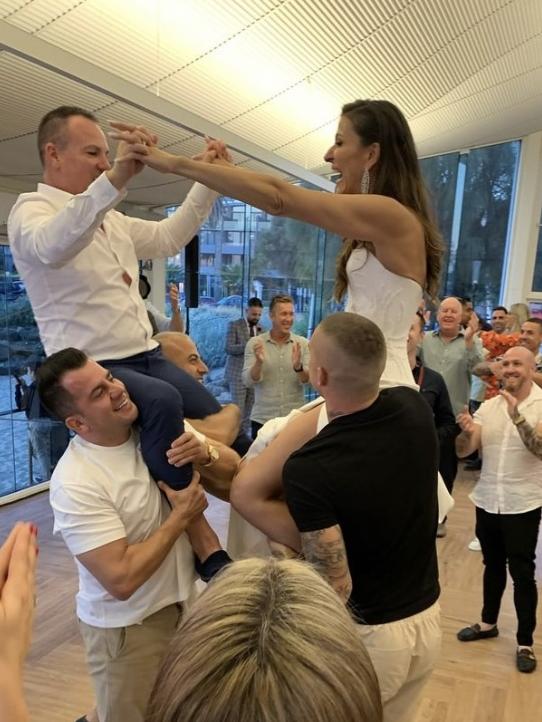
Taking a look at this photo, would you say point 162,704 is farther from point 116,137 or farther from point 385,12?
point 385,12

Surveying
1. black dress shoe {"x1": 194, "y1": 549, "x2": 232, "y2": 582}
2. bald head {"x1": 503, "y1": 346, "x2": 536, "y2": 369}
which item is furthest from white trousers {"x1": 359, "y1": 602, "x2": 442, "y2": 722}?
bald head {"x1": 503, "y1": 346, "x2": 536, "y2": 369}

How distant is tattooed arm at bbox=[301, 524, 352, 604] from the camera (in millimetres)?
1345

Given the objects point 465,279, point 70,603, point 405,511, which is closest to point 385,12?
point 405,511

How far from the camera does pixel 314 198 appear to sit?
1.32m

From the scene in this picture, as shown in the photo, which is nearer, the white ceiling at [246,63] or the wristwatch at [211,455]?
the wristwatch at [211,455]

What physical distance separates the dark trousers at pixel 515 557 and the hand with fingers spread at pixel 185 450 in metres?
2.20

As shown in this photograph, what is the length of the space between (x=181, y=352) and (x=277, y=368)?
2769 mm

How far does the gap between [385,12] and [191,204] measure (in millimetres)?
2832

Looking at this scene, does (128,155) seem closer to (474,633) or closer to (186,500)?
(186,500)

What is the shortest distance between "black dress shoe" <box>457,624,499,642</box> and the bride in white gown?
7.77 feet

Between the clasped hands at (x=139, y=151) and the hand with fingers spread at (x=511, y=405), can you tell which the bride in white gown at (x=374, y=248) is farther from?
the hand with fingers spread at (x=511, y=405)

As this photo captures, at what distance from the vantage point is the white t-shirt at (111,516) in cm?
149

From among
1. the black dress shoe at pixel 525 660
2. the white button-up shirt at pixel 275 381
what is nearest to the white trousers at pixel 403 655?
the black dress shoe at pixel 525 660

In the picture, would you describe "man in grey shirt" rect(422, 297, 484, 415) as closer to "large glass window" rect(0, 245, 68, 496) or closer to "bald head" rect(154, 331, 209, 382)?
"bald head" rect(154, 331, 209, 382)
